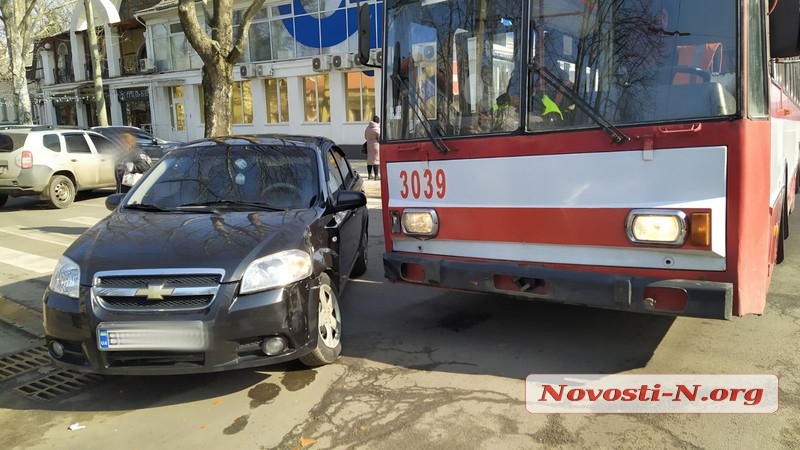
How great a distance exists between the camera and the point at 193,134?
107 feet

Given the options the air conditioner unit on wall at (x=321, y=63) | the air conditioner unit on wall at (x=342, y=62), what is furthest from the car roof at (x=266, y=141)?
the air conditioner unit on wall at (x=321, y=63)

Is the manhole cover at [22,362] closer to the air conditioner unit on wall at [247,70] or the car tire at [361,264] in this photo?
the car tire at [361,264]

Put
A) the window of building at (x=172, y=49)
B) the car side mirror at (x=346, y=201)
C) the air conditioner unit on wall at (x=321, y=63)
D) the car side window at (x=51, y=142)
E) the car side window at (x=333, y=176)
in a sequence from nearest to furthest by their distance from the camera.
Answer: the car side mirror at (x=346, y=201) < the car side window at (x=333, y=176) < the car side window at (x=51, y=142) < the air conditioner unit on wall at (x=321, y=63) < the window of building at (x=172, y=49)

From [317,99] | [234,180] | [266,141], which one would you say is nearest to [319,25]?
[317,99]

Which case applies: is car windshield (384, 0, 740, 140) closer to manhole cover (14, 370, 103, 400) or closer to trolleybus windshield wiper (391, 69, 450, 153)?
trolleybus windshield wiper (391, 69, 450, 153)

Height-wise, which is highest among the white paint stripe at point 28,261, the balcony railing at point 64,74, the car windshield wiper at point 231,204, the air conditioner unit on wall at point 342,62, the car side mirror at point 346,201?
the balcony railing at point 64,74

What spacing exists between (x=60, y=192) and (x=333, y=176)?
419 inches

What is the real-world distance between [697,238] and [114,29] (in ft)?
136

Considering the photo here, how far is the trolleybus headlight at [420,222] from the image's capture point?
4.51m

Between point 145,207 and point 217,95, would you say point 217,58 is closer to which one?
point 217,95

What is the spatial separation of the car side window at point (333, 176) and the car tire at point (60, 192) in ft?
32.9

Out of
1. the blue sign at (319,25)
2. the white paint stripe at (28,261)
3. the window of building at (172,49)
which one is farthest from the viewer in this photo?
→ the window of building at (172,49)

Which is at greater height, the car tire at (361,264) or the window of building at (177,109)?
the window of building at (177,109)

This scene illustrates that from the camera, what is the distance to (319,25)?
84.9ft
